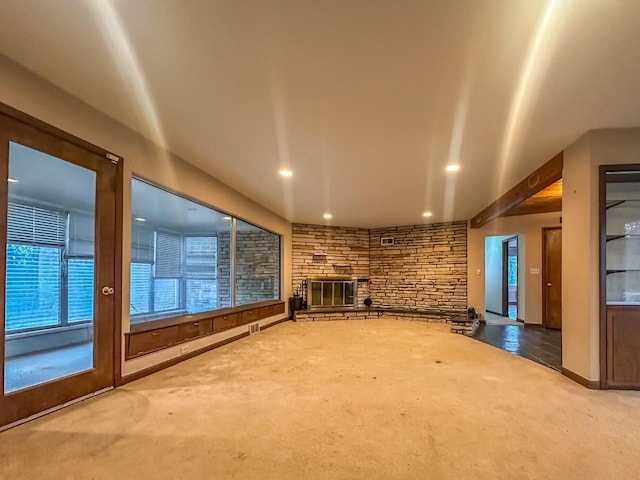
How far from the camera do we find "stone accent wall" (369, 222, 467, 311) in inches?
317

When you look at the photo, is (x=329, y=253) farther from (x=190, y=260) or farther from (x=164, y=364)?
(x=164, y=364)

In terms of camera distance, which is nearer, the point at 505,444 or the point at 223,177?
the point at 505,444

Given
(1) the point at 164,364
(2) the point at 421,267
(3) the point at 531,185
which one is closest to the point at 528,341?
(3) the point at 531,185

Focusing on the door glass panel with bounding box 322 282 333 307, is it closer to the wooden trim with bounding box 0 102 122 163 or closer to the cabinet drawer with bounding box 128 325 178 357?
the cabinet drawer with bounding box 128 325 178 357

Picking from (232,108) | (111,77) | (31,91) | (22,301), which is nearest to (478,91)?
(232,108)

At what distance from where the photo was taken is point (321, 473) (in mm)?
1814

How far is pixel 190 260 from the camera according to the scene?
251 inches

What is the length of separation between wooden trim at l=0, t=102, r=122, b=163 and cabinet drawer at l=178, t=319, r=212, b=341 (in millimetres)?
2100

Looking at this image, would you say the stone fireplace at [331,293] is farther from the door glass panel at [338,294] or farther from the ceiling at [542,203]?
the ceiling at [542,203]

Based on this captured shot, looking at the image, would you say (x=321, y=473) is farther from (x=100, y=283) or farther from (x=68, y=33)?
(x=68, y=33)

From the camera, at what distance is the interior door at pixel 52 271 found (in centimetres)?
229

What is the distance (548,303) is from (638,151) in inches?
177

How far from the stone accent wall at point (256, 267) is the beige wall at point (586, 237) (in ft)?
15.1

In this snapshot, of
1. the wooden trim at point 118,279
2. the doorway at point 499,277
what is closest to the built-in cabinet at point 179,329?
the wooden trim at point 118,279
